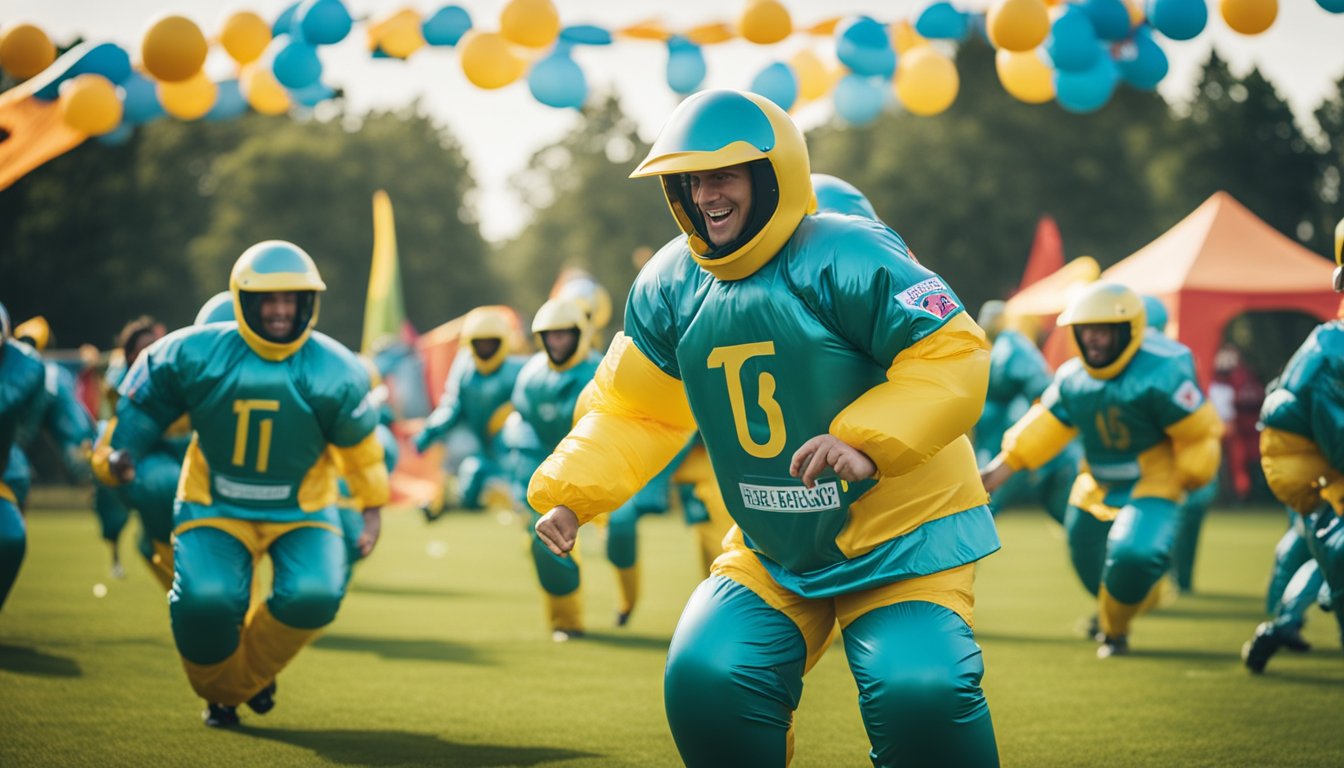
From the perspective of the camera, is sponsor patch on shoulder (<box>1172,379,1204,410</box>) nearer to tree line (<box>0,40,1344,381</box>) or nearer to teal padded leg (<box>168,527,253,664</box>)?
teal padded leg (<box>168,527,253,664</box>)

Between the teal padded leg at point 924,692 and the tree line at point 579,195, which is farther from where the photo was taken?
the tree line at point 579,195

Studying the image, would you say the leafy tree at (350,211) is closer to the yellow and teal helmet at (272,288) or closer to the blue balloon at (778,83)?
the blue balloon at (778,83)

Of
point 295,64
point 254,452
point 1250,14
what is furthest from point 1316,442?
point 295,64

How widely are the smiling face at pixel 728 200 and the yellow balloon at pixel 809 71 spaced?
29.2 feet

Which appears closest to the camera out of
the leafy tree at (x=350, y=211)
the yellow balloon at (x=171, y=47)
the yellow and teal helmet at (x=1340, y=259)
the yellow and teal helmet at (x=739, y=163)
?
the yellow and teal helmet at (x=739, y=163)

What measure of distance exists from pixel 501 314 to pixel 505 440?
1457 mm

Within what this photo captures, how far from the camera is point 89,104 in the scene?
32.8ft

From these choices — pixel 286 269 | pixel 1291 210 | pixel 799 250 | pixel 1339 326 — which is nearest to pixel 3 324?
pixel 286 269

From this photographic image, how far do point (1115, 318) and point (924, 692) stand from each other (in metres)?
5.16

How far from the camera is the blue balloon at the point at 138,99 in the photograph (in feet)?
36.1

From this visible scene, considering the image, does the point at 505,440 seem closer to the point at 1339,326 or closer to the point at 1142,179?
the point at 1339,326

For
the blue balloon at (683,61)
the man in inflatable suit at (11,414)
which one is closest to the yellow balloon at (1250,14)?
the blue balloon at (683,61)

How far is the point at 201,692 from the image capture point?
655 cm

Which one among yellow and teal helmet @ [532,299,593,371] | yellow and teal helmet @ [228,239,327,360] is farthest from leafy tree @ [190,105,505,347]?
yellow and teal helmet @ [228,239,327,360]
